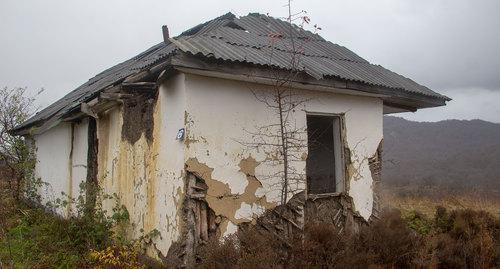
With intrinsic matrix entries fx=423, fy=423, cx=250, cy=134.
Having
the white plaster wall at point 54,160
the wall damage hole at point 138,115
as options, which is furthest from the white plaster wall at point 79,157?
the wall damage hole at point 138,115

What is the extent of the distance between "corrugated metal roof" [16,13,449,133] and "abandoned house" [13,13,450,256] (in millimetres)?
41

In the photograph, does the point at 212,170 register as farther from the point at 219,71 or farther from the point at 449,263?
the point at 449,263

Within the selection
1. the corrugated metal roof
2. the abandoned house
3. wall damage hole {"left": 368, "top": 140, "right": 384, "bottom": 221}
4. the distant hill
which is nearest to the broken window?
wall damage hole {"left": 368, "top": 140, "right": 384, "bottom": 221}

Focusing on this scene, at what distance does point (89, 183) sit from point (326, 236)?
481 centimetres

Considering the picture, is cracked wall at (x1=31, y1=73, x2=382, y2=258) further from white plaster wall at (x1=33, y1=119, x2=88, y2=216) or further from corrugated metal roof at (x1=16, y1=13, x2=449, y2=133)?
white plaster wall at (x1=33, y1=119, x2=88, y2=216)

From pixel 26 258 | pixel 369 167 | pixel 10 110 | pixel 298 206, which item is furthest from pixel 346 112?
pixel 10 110

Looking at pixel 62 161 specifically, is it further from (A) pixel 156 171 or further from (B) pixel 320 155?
(B) pixel 320 155

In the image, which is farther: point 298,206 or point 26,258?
point 26,258

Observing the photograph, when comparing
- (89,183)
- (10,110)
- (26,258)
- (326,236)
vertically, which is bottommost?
(26,258)

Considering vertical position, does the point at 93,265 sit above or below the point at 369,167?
below

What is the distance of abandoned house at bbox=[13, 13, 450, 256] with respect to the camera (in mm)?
5578

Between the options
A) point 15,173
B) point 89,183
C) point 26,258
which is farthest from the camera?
point 15,173

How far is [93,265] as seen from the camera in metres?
6.12

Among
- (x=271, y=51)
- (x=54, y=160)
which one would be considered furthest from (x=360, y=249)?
(x=54, y=160)
